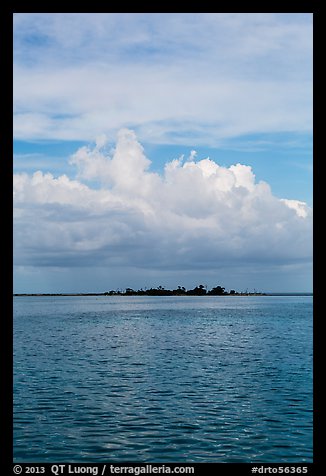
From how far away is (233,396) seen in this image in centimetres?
2555

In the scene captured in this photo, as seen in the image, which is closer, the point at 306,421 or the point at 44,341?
the point at 306,421

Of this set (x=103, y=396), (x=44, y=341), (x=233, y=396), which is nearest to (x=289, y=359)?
(x=233, y=396)

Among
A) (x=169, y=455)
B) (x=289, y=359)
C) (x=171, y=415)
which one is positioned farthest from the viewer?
(x=289, y=359)

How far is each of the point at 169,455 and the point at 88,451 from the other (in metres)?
2.66

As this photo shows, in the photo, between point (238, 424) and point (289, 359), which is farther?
point (289, 359)

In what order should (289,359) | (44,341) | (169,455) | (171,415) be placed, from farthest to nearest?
(44,341) < (289,359) < (171,415) < (169,455)
